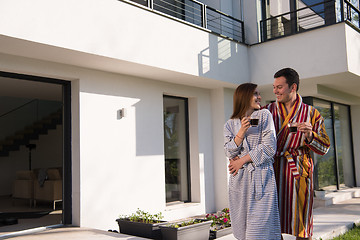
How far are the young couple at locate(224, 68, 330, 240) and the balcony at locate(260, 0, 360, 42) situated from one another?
15.5 feet

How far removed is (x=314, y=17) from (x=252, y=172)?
627 cm

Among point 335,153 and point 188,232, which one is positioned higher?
point 335,153

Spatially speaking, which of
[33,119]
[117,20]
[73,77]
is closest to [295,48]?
[117,20]

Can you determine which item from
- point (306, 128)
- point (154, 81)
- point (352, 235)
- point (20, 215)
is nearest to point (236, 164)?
point (306, 128)

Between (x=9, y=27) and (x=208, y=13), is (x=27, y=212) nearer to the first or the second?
(x=9, y=27)

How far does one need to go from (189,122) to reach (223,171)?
3.96 feet

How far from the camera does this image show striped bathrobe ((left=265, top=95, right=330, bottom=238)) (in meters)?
2.47

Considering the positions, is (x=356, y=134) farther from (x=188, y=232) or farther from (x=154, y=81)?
(x=188, y=232)

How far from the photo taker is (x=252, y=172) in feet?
7.83

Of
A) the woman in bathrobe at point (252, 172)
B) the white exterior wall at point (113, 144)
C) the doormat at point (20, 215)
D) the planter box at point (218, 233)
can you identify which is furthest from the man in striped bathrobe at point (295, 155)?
the doormat at point (20, 215)

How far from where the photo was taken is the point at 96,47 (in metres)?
4.84

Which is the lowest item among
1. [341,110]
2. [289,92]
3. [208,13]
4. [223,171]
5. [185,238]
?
[185,238]

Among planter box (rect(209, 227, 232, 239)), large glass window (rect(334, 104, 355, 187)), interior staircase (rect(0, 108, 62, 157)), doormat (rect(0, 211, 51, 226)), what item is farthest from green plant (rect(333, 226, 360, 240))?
interior staircase (rect(0, 108, 62, 157))

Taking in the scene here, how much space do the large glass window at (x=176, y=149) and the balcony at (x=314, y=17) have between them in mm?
2349
